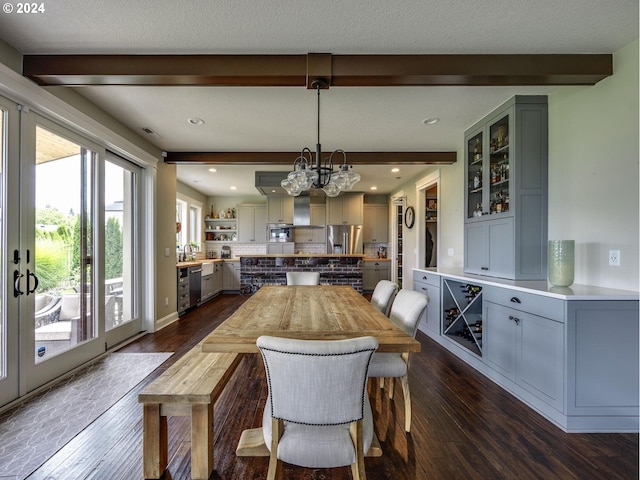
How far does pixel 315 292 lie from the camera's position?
9.43 ft

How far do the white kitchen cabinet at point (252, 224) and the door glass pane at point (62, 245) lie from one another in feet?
14.9

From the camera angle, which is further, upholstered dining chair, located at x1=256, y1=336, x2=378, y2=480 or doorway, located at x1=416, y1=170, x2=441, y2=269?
doorway, located at x1=416, y1=170, x2=441, y2=269

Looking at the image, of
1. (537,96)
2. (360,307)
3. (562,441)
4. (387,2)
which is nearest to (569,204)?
(537,96)

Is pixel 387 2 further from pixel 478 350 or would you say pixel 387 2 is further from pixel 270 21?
pixel 478 350

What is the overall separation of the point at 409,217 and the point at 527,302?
12.8ft

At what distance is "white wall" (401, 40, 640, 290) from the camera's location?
201 cm

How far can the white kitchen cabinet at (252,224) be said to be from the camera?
7.50 m

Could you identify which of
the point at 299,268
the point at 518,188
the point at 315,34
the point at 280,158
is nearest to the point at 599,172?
the point at 518,188

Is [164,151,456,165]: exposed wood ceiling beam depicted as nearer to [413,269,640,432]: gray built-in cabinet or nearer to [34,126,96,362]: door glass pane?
[34,126,96,362]: door glass pane

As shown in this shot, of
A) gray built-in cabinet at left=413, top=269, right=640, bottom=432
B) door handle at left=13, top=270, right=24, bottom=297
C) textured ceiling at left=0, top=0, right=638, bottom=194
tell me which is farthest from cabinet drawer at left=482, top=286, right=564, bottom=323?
door handle at left=13, top=270, right=24, bottom=297

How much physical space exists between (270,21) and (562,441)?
316cm

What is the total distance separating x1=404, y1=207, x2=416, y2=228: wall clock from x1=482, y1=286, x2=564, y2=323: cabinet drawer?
3.23 m

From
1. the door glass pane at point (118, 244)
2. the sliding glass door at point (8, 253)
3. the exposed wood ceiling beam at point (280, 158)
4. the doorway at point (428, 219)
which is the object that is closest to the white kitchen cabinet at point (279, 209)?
the exposed wood ceiling beam at point (280, 158)

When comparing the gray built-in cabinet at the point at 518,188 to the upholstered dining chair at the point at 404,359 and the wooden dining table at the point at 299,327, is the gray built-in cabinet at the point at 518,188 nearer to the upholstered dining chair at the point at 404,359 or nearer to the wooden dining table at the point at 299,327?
the upholstered dining chair at the point at 404,359
